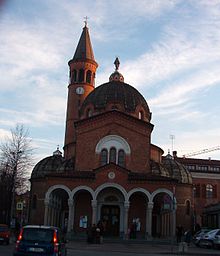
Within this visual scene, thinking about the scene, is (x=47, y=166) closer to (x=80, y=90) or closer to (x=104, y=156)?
(x=104, y=156)

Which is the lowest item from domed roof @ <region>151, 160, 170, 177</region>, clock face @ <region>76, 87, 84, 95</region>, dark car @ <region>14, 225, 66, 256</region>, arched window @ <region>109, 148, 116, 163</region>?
dark car @ <region>14, 225, 66, 256</region>

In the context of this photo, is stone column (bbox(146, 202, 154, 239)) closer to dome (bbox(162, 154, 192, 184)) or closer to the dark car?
dome (bbox(162, 154, 192, 184))

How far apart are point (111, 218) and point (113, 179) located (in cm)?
474

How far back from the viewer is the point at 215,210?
45.5 m

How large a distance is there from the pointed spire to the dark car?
149ft

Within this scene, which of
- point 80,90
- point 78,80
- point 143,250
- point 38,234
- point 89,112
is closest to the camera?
point 38,234

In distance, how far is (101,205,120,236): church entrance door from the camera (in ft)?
125

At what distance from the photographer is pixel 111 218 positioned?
125ft

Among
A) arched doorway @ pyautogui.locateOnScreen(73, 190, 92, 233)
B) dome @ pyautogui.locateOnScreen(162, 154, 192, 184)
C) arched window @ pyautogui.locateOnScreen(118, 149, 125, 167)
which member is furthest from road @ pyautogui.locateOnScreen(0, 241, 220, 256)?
dome @ pyautogui.locateOnScreen(162, 154, 192, 184)

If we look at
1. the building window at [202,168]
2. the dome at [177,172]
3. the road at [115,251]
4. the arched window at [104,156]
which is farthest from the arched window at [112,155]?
the building window at [202,168]

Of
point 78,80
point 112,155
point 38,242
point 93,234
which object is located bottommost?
point 38,242

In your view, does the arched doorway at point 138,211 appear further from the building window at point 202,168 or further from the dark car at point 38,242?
the building window at point 202,168

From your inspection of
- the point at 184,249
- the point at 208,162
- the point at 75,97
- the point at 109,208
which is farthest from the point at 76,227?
the point at 208,162

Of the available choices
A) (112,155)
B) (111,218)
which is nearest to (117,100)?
(112,155)
